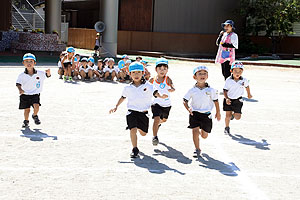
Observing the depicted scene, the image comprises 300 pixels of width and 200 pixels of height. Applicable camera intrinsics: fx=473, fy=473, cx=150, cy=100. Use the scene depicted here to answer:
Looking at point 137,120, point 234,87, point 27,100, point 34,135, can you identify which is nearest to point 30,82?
point 27,100

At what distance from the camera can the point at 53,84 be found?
47.8ft

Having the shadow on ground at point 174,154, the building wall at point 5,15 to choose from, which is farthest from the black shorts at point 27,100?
the building wall at point 5,15

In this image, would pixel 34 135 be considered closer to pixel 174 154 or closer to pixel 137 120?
pixel 137 120

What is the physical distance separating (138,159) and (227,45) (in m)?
7.51

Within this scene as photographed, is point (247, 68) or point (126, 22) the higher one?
point (126, 22)

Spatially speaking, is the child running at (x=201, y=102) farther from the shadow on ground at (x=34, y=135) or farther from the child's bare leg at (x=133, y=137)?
the shadow on ground at (x=34, y=135)

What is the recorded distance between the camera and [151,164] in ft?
21.1

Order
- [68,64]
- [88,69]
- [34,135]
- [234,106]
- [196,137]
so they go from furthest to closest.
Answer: [88,69] → [68,64] → [234,106] → [34,135] → [196,137]

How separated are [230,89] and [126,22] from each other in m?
25.6

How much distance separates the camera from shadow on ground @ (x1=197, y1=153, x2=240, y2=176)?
6.23 metres

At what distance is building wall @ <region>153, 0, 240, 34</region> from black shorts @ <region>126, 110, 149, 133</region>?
26333mm

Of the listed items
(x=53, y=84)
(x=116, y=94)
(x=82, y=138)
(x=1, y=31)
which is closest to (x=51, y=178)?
(x=82, y=138)

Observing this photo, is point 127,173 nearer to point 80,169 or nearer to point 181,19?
point 80,169

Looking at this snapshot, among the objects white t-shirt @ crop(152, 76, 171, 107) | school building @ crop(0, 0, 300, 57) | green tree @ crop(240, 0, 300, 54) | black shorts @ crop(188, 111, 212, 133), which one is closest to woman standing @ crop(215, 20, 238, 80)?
white t-shirt @ crop(152, 76, 171, 107)
